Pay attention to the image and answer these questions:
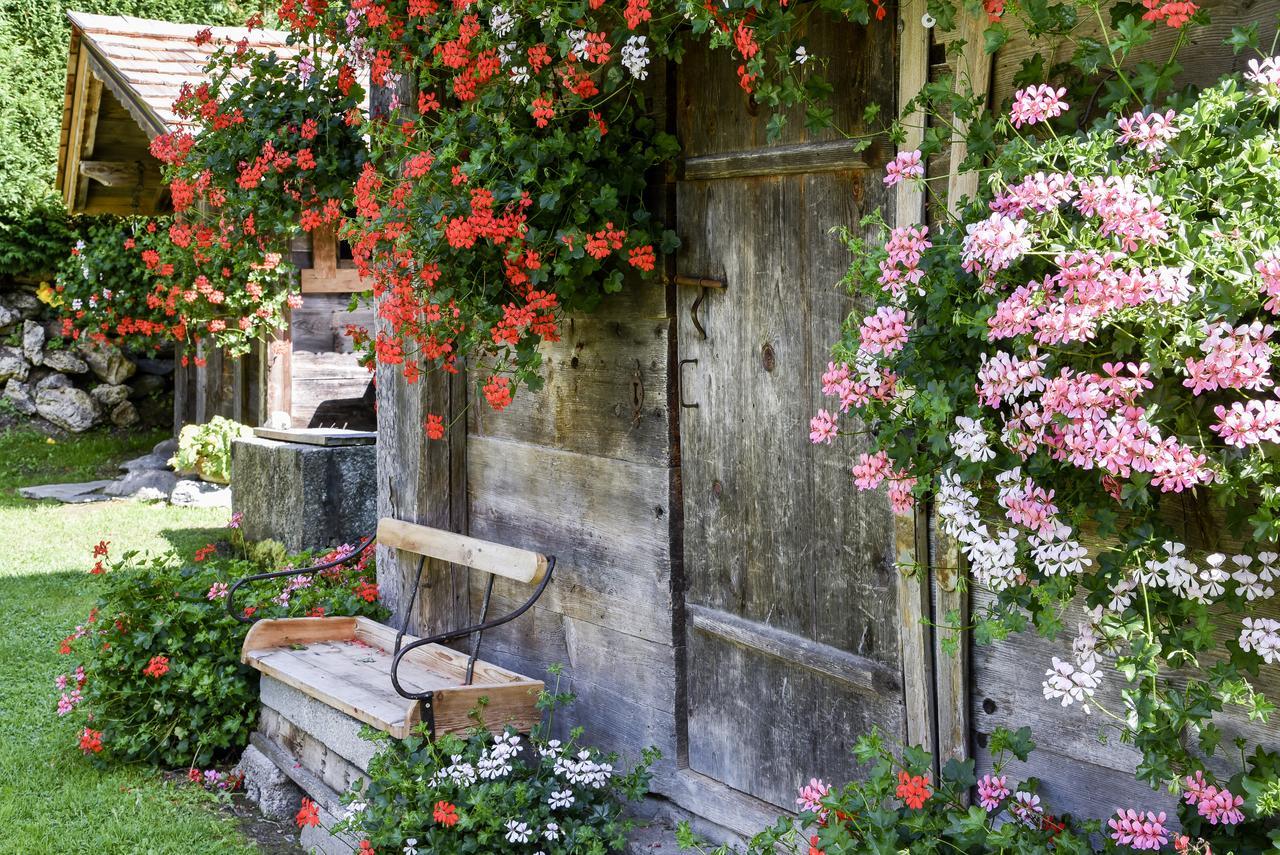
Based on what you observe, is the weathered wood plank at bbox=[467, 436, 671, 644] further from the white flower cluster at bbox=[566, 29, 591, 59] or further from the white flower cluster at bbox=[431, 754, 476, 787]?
the white flower cluster at bbox=[566, 29, 591, 59]

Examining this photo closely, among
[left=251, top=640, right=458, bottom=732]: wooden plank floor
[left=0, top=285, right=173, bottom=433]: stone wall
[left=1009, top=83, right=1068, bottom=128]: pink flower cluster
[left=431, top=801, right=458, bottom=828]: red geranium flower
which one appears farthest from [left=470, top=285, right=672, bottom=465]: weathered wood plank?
[left=0, top=285, right=173, bottom=433]: stone wall

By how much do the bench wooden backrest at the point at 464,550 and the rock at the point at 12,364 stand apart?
10.1 m

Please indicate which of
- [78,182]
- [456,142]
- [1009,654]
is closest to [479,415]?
[456,142]

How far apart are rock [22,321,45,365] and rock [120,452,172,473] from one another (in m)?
2.07

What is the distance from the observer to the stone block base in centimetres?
704

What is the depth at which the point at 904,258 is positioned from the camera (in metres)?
2.40

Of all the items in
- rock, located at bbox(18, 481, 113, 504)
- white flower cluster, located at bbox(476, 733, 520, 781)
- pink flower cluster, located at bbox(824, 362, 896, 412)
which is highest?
pink flower cluster, located at bbox(824, 362, 896, 412)

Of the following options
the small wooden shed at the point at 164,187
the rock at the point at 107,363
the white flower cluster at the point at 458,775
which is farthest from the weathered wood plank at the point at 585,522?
the rock at the point at 107,363

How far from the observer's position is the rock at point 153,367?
14148 mm

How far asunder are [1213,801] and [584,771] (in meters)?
2.08

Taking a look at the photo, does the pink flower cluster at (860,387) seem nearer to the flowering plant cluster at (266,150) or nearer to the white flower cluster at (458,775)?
the white flower cluster at (458,775)

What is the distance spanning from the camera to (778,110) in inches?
134

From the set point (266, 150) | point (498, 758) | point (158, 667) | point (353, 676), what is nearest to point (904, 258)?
point (498, 758)

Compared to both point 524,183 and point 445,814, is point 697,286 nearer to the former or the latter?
point 524,183
